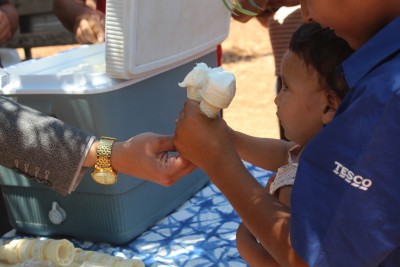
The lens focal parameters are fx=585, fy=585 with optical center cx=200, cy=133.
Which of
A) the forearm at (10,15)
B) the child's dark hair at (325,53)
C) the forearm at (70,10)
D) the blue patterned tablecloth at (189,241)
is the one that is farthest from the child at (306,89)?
the forearm at (10,15)

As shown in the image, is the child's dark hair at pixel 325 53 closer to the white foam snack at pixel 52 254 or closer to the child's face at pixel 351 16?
the child's face at pixel 351 16

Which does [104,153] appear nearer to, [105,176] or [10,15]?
[105,176]

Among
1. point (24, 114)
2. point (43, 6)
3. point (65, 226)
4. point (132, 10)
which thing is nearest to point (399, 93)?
point (132, 10)

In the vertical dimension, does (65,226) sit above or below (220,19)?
below

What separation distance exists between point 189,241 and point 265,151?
493mm

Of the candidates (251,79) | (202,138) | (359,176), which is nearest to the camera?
(359,176)

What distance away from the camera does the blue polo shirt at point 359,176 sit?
758 mm

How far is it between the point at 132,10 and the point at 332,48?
1.99 ft

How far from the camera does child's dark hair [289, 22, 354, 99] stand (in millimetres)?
954

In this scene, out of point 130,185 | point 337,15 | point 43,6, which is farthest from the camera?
point 43,6

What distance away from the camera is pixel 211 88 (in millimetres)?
1059

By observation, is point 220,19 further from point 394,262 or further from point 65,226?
point 394,262

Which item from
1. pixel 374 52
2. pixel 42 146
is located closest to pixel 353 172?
pixel 374 52

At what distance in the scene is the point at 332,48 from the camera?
981 mm
